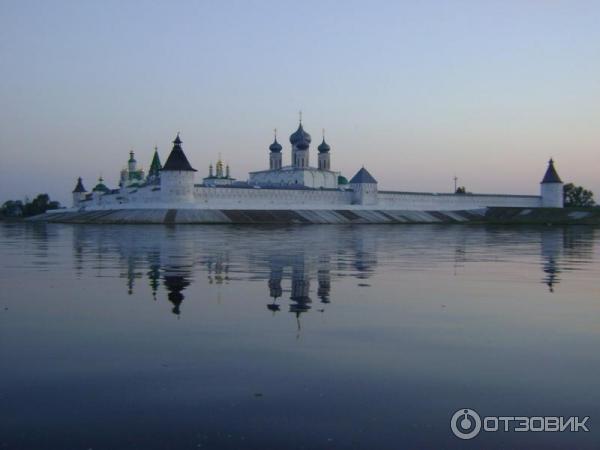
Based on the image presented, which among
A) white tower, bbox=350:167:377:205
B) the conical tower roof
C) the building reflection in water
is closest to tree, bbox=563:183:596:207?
white tower, bbox=350:167:377:205

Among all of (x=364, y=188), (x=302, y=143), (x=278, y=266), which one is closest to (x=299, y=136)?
(x=302, y=143)

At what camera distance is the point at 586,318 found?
37.0 ft

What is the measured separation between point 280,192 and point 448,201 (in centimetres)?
3257

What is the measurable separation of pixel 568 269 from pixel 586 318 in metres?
9.55

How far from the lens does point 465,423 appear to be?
6109 mm

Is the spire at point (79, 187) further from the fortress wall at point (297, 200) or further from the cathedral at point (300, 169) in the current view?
the cathedral at point (300, 169)

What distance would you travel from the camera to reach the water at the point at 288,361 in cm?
592

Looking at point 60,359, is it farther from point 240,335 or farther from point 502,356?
point 502,356

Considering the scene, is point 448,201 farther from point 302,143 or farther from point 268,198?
point 268,198

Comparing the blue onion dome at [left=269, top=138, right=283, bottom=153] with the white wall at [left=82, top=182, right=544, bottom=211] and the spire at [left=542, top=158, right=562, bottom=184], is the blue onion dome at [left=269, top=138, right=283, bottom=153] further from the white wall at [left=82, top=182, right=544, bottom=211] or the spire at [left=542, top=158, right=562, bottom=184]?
the spire at [left=542, top=158, right=562, bottom=184]

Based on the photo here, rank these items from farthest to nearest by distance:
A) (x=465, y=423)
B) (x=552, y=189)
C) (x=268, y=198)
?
(x=552, y=189) < (x=268, y=198) < (x=465, y=423)

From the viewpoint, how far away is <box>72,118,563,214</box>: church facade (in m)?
88.8

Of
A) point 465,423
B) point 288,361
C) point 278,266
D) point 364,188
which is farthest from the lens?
point 364,188

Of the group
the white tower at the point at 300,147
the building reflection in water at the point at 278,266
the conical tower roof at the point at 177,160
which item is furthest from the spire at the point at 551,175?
the building reflection in water at the point at 278,266
